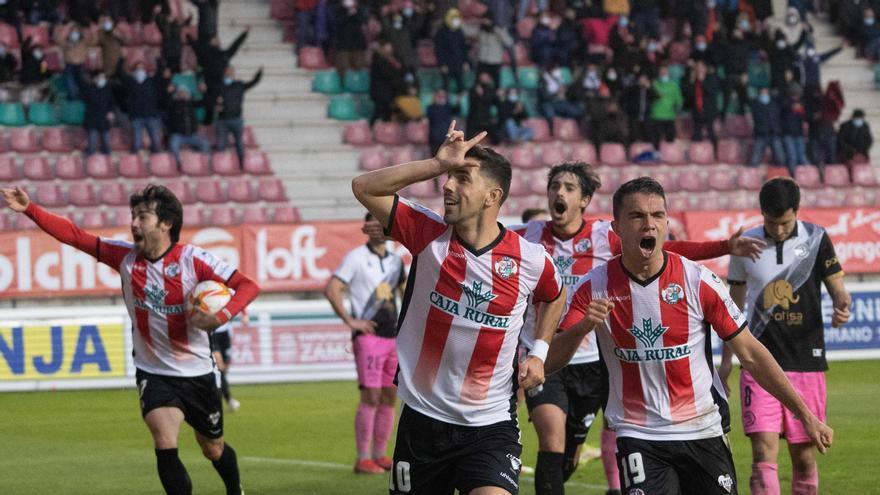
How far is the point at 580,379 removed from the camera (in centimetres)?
954

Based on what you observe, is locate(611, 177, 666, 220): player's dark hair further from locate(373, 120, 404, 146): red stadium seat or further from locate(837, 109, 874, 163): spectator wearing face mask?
locate(837, 109, 874, 163): spectator wearing face mask

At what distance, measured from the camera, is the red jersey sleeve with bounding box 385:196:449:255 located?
6.56 m

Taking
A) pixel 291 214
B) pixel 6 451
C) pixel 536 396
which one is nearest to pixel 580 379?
pixel 536 396

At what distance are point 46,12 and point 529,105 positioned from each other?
34.6 ft

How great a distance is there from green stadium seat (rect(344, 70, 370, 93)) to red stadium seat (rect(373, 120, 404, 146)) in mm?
1331

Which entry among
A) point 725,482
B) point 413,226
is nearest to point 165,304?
point 413,226

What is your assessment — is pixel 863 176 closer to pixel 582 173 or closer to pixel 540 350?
pixel 582 173

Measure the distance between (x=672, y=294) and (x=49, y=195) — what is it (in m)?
20.7

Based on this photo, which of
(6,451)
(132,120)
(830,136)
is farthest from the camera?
(830,136)

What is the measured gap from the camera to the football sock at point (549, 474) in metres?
8.87

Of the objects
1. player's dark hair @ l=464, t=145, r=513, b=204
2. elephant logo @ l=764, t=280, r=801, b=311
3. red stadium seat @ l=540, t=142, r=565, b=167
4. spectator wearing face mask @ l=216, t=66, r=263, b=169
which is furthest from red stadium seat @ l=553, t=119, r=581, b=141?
player's dark hair @ l=464, t=145, r=513, b=204

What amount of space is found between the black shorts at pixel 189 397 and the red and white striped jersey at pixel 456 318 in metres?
2.89

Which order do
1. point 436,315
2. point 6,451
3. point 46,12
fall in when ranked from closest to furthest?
point 436,315 → point 6,451 → point 46,12

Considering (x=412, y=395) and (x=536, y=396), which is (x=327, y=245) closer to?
(x=536, y=396)
